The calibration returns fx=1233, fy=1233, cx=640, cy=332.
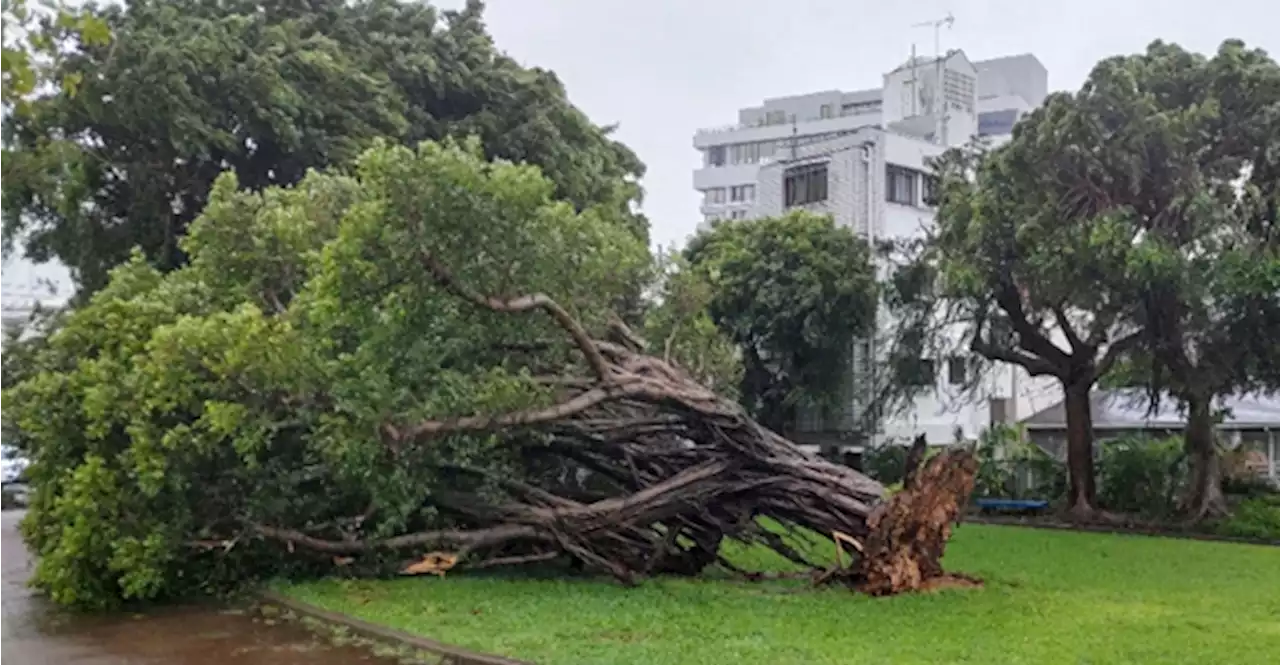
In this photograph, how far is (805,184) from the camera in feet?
102

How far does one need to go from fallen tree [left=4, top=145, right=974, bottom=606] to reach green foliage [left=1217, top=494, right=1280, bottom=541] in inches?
348

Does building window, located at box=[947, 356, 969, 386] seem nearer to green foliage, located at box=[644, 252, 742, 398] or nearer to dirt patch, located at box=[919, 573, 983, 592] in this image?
green foliage, located at box=[644, 252, 742, 398]

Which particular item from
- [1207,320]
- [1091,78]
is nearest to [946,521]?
[1207,320]

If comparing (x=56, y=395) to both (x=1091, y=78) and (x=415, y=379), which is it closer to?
(x=415, y=379)

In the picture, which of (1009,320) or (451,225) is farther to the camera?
(1009,320)

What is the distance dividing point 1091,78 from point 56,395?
15235mm

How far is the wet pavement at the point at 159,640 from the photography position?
32.2 feet

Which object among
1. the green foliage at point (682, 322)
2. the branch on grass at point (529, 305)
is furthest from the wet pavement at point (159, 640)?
the green foliage at point (682, 322)

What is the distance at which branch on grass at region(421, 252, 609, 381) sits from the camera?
37.4 feet

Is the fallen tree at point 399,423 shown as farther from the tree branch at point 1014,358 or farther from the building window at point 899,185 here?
the building window at point 899,185

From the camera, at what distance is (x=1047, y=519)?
2209 cm

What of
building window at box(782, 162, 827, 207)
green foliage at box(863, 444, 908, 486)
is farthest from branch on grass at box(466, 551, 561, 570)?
building window at box(782, 162, 827, 207)

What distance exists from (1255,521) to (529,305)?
13.5 m

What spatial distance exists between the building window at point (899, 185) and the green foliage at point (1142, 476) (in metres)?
9.10
